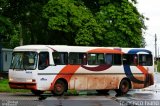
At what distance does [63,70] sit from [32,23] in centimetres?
2310

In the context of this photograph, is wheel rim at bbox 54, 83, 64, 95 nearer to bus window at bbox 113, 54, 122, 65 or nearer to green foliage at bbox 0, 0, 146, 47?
bus window at bbox 113, 54, 122, 65

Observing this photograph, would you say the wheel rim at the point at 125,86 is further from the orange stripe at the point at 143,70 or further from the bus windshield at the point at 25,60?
the bus windshield at the point at 25,60

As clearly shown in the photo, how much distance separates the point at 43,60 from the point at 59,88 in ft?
5.92

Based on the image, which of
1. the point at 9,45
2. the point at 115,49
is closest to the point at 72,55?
the point at 115,49

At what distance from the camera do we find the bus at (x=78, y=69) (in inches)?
1190

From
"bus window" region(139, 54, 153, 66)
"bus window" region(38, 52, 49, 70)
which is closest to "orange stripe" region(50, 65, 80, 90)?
"bus window" region(38, 52, 49, 70)

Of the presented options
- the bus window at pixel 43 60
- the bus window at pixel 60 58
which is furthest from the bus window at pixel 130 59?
the bus window at pixel 43 60

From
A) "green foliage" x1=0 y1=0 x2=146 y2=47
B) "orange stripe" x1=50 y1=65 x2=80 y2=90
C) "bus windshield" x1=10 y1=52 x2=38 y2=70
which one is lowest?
"orange stripe" x1=50 y1=65 x2=80 y2=90

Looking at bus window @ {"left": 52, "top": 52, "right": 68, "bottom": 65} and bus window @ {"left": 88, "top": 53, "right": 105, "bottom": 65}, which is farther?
bus window @ {"left": 88, "top": 53, "right": 105, "bottom": 65}

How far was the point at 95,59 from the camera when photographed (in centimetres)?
3319

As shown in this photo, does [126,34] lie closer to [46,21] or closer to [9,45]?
[46,21]

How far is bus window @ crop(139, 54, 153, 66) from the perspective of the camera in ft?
116

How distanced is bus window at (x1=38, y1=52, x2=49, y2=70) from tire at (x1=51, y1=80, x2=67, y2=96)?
1.24 meters

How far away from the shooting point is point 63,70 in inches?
1228
